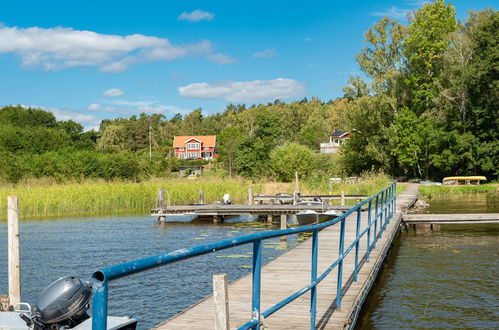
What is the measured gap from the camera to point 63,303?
608 centimetres

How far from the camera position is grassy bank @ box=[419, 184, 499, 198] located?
4075 cm

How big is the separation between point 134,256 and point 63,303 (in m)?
11.2

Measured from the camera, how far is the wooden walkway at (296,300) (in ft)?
22.4

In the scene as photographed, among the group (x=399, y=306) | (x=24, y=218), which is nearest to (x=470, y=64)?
(x=24, y=218)

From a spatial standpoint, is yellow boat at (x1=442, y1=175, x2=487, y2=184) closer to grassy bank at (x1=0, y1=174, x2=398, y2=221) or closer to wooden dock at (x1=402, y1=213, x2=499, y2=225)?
grassy bank at (x1=0, y1=174, x2=398, y2=221)

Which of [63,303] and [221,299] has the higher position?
[221,299]

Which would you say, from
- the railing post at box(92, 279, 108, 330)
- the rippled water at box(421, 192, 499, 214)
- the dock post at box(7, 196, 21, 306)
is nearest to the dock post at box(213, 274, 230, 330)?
the railing post at box(92, 279, 108, 330)

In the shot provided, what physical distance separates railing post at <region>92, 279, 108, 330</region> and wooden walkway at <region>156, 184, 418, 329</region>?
7.70 feet

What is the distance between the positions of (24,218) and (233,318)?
23.7m

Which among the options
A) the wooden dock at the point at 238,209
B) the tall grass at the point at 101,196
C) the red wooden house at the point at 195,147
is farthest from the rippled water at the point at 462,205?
the red wooden house at the point at 195,147

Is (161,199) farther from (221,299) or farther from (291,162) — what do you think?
(221,299)

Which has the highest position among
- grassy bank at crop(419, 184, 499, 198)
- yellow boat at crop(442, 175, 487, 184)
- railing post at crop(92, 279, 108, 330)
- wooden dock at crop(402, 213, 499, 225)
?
yellow boat at crop(442, 175, 487, 184)

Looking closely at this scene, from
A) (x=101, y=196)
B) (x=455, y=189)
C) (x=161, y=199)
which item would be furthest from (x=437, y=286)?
(x=455, y=189)

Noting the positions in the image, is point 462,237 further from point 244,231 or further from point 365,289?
point 365,289
